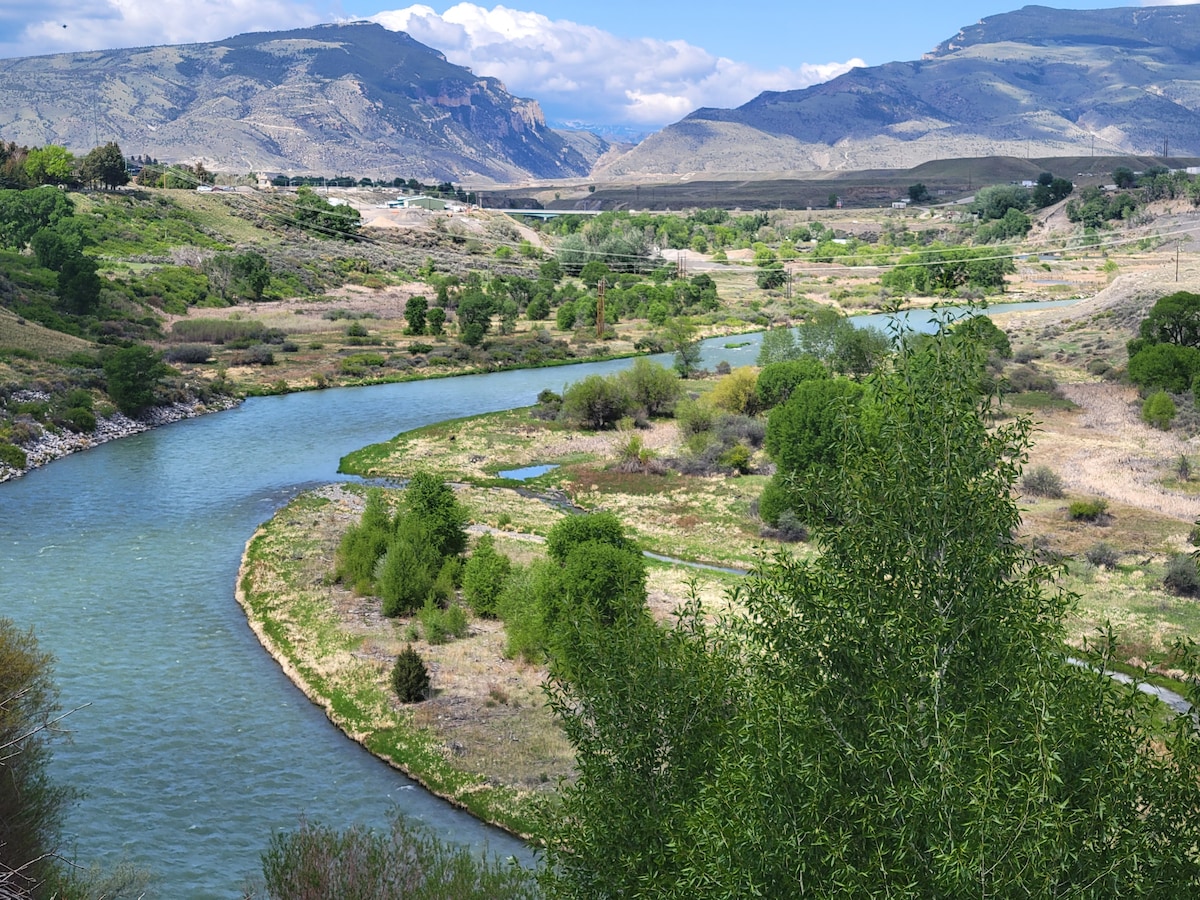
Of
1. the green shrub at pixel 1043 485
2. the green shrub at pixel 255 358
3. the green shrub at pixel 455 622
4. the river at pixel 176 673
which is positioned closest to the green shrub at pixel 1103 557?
the green shrub at pixel 1043 485

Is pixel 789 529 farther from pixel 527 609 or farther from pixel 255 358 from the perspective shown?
pixel 255 358

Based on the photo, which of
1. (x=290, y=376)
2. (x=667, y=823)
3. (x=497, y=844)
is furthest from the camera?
(x=290, y=376)

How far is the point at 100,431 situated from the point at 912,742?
5620 cm

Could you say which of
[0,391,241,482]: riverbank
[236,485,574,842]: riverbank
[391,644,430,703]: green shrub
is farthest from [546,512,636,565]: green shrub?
[0,391,241,482]: riverbank

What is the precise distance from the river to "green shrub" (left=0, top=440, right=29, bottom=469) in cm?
76

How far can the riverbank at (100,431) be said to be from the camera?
5172 cm

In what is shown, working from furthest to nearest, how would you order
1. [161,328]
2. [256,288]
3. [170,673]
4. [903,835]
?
[256,288] < [161,328] < [170,673] < [903,835]

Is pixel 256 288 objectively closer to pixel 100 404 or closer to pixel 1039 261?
pixel 100 404

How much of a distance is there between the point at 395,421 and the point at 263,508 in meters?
19.5

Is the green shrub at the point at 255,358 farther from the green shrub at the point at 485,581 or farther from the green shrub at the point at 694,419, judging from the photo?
the green shrub at the point at 485,581

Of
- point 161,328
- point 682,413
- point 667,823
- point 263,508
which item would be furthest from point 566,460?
point 161,328

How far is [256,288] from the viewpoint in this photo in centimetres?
10894

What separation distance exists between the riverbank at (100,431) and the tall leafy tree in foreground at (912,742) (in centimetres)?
4478

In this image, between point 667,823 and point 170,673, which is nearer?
point 667,823
